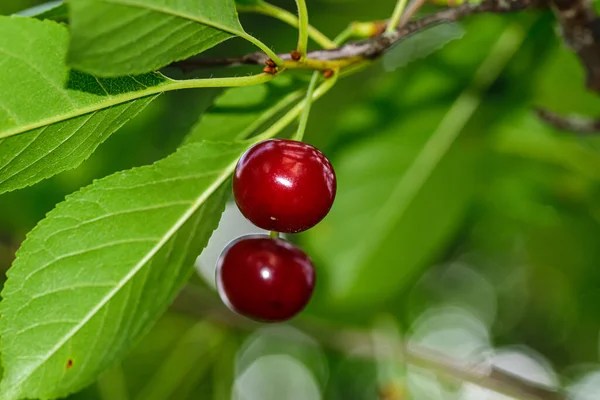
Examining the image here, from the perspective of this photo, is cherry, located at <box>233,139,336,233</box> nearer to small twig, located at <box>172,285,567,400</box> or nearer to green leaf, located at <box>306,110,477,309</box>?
small twig, located at <box>172,285,567,400</box>

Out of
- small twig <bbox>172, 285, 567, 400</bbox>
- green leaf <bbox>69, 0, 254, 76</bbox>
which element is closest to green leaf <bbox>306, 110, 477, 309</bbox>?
small twig <bbox>172, 285, 567, 400</bbox>

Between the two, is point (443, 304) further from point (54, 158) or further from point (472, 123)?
point (54, 158)

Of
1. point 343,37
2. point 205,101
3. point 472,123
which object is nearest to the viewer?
point 343,37

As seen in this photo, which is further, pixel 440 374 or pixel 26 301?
pixel 440 374

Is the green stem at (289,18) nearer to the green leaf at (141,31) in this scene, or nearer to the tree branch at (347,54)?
the tree branch at (347,54)

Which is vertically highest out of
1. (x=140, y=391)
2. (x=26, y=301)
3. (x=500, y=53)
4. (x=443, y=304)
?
(x=26, y=301)

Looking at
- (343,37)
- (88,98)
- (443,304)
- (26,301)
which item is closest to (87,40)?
(88,98)
